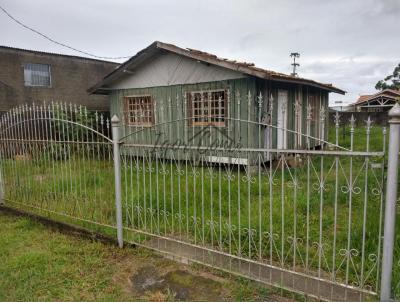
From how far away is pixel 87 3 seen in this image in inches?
399

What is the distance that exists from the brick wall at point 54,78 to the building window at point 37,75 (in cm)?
20

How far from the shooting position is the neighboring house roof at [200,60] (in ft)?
23.4

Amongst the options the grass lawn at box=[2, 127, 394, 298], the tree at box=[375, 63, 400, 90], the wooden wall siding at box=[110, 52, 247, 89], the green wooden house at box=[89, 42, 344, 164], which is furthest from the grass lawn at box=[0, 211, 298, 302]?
the tree at box=[375, 63, 400, 90]

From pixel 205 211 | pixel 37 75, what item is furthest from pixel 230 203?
pixel 37 75

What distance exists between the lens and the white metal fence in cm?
248

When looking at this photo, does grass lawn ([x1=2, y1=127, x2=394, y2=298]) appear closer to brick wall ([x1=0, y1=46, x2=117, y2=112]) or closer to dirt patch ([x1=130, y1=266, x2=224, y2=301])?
dirt patch ([x1=130, y1=266, x2=224, y2=301])

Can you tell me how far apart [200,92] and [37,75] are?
1075 centimetres

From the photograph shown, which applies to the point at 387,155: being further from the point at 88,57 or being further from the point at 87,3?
Answer: the point at 88,57

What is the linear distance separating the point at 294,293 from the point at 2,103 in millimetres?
15014

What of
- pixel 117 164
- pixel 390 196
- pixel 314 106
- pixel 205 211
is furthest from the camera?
pixel 314 106

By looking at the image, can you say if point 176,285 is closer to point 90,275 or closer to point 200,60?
point 90,275

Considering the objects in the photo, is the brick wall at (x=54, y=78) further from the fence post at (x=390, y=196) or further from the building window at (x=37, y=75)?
the fence post at (x=390, y=196)

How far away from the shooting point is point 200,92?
8570mm

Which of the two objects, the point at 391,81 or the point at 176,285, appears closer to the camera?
the point at 176,285
